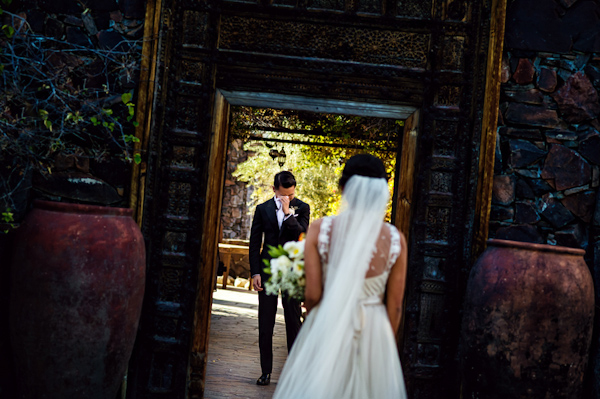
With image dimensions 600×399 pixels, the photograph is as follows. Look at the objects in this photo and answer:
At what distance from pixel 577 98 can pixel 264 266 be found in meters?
2.61

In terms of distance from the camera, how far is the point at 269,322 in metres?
4.58

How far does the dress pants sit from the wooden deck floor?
9.1 inches

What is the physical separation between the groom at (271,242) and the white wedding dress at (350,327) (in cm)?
222

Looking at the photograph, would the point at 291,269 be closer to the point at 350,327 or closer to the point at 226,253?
the point at 350,327

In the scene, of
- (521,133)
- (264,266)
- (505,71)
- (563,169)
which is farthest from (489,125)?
(264,266)

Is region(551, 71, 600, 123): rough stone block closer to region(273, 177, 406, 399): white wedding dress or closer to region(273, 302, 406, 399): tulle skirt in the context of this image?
region(273, 177, 406, 399): white wedding dress

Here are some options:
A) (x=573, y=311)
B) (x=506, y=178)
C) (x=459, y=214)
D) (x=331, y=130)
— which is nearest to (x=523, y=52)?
(x=506, y=178)

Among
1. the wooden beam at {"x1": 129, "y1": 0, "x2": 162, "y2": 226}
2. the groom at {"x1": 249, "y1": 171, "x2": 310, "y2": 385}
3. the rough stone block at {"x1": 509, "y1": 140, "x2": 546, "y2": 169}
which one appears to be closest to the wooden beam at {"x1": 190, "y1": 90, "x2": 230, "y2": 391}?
the wooden beam at {"x1": 129, "y1": 0, "x2": 162, "y2": 226}

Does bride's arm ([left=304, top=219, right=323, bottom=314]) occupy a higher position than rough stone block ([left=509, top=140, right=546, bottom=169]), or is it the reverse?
rough stone block ([left=509, top=140, right=546, bottom=169])

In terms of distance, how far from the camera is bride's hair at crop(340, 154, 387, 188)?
2.39m

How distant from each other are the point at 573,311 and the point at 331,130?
184 inches

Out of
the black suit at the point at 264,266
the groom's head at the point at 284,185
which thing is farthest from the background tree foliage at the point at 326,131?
the black suit at the point at 264,266

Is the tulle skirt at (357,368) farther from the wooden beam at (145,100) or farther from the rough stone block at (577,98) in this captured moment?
the rough stone block at (577,98)

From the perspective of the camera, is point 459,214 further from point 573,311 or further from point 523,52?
point 523,52
